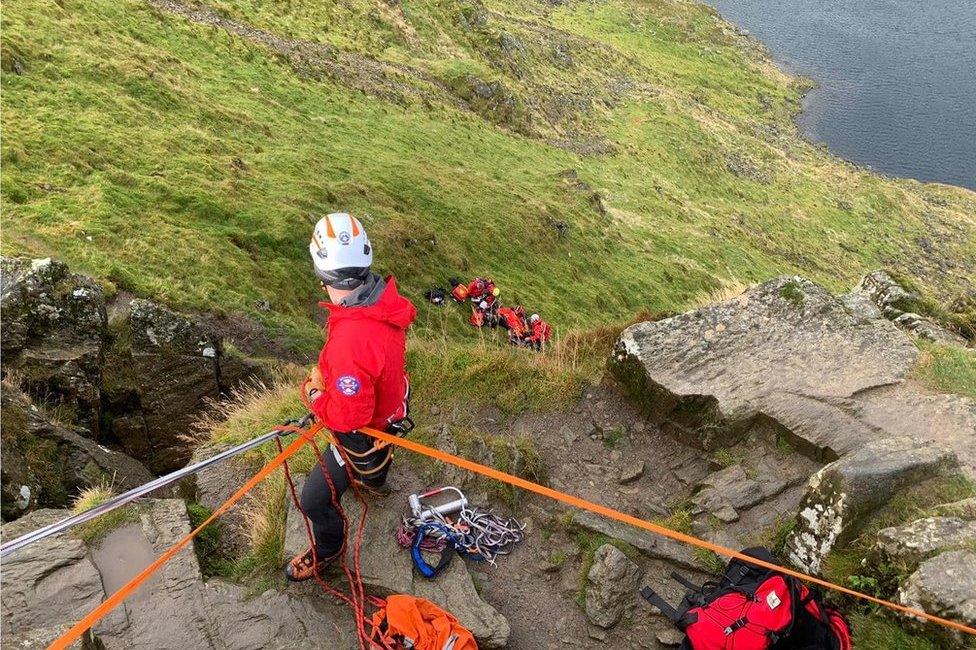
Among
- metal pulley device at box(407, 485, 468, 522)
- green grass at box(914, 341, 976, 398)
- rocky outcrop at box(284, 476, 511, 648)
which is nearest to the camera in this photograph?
rocky outcrop at box(284, 476, 511, 648)

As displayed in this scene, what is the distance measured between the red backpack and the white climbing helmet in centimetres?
433

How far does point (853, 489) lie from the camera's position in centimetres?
577

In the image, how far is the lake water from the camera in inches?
2677

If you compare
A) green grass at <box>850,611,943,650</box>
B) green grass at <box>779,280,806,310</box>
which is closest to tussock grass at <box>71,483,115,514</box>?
green grass at <box>850,611,943,650</box>

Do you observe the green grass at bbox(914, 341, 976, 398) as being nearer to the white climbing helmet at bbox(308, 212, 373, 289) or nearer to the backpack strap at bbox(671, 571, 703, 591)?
the backpack strap at bbox(671, 571, 703, 591)

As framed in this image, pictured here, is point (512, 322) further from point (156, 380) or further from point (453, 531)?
point (453, 531)

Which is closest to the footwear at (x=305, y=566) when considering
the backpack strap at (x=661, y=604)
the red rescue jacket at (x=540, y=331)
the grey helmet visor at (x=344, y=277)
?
the grey helmet visor at (x=344, y=277)

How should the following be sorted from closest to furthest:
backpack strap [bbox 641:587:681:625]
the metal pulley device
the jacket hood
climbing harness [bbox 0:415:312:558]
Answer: climbing harness [bbox 0:415:312:558] < the jacket hood < backpack strap [bbox 641:587:681:625] < the metal pulley device

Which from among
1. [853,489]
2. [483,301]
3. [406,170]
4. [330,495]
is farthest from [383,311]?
[406,170]

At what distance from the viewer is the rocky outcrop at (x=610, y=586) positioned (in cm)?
602

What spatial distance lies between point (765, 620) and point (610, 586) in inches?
57.2

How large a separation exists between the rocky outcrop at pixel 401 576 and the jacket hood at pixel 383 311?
7.95ft

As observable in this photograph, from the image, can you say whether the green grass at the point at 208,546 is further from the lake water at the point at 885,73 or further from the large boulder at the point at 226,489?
the lake water at the point at 885,73

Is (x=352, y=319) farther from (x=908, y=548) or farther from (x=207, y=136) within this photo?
(x=207, y=136)
